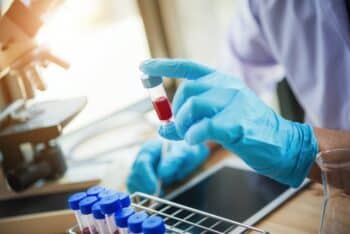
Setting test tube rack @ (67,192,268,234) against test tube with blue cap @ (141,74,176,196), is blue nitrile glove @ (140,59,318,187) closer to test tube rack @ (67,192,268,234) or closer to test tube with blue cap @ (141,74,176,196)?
test tube with blue cap @ (141,74,176,196)

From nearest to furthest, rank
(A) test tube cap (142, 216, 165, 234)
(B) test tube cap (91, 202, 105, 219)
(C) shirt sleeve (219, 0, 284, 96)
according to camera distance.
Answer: (A) test tube cap (142, 216, 165, 234), (B) test tube cap (91, 202, 105, 219), (C) shirt sleeve (219, 0, 284, 96)

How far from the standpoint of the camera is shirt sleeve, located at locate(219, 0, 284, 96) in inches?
57.5

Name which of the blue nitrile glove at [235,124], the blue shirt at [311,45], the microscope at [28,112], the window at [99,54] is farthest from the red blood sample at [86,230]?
the window at [99,54]

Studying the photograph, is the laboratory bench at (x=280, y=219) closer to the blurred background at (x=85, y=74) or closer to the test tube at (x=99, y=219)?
the blurred background at (x=85, y=74)

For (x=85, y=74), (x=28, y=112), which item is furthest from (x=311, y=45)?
(x=85, y=74)

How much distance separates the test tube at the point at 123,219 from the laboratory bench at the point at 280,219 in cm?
32

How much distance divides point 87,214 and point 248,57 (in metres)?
0.78

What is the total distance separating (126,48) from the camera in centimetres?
204

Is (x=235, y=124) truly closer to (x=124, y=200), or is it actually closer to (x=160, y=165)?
(x=124, y=200)

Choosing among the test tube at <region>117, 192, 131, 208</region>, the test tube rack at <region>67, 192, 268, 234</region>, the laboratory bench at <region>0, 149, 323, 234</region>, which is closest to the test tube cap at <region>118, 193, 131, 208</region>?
the test tube at <region>117, 192, 131, 208</region>

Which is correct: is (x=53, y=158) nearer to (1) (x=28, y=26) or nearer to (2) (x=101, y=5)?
(1) (x=28, y=26)

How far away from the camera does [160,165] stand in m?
1.33

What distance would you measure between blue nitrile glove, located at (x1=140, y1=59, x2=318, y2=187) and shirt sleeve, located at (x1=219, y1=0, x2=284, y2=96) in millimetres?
515

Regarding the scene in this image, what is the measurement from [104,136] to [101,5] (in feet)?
1.68
